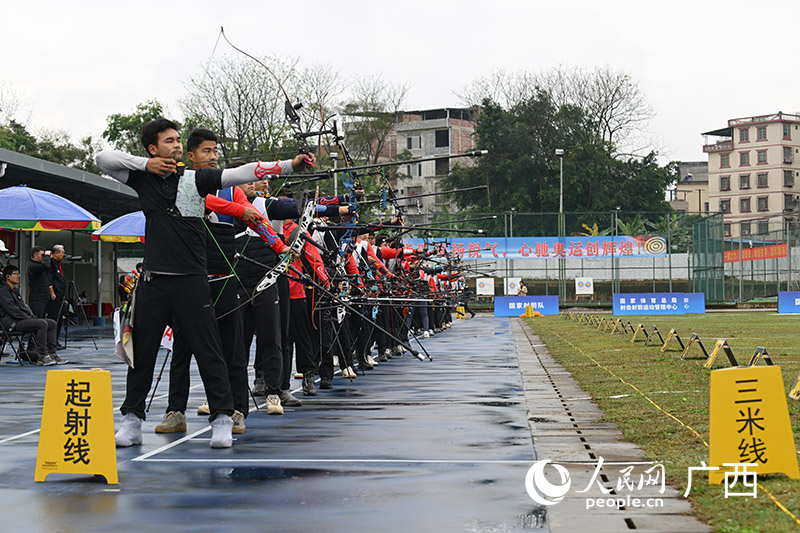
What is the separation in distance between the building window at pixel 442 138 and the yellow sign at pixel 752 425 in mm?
92507

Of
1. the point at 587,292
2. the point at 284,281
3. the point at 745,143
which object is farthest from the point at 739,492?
the point at 745,143

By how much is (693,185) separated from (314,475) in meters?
122

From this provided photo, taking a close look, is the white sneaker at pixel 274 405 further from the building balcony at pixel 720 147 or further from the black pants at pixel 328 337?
the building balcony at pixel 720 147

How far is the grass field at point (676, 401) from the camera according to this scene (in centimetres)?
500

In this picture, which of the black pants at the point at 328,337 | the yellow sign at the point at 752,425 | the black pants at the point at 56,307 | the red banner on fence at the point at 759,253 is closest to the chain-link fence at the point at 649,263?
the red banner on fence at the point at 759,253

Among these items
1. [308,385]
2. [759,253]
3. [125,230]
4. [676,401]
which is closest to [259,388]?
[308,385]

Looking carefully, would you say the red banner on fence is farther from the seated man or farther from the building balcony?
the building balcony

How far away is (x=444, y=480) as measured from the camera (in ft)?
19.9

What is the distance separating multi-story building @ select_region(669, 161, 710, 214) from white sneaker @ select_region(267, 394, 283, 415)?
111583 mm

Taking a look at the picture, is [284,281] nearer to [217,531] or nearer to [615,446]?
[615,446]

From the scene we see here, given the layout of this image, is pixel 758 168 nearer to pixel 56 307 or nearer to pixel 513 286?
pixel 513 286

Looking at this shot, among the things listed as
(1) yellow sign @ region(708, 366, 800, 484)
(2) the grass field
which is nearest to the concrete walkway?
(2) the grass field

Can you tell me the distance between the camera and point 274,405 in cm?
953

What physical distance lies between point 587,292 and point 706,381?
39.5 metres
